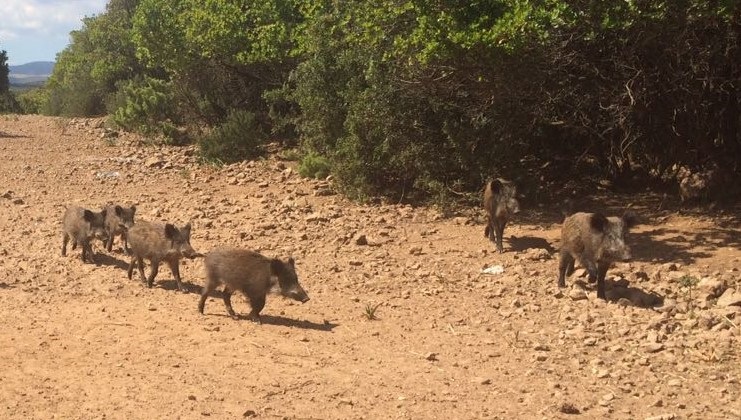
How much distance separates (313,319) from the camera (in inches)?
379

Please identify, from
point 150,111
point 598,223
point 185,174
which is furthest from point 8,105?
point 598,223

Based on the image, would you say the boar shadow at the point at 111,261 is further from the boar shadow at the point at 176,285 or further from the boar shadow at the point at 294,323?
the boar shadow at the point at 294,323

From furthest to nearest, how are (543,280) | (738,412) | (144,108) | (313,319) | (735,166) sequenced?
(144,108) < (735,166) < (543,280) < (313,319) < (738,412)

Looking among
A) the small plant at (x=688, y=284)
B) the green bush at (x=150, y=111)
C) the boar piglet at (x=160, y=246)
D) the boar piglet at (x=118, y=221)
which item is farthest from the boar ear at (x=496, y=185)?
the green bush at (x=150, y=111)

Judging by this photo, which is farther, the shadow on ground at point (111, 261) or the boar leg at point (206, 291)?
the shadow on ground at point (111, 261)

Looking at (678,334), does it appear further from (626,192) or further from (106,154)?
(106,154)

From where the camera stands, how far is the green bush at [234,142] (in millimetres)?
20672

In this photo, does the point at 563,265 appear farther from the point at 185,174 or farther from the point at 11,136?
the point at 11,136

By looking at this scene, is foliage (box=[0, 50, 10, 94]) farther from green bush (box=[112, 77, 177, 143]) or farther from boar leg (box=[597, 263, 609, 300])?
boar leg (box=[597, 263, 609, 300])

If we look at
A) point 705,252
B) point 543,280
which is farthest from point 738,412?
point 705,252

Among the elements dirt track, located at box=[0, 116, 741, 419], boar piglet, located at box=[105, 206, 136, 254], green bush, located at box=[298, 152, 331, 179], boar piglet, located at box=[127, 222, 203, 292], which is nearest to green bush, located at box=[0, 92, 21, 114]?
green bush, located at box=[298, 152, 331, 179]

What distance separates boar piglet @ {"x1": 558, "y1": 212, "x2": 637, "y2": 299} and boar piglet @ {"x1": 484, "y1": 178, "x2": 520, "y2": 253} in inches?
74.2

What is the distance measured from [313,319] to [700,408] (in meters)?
4.29

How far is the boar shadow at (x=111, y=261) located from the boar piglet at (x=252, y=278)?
295cm
